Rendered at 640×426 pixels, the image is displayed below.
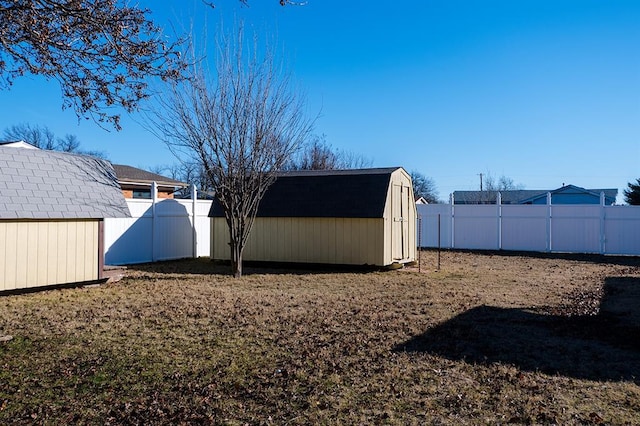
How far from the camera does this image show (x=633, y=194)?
33.6 m

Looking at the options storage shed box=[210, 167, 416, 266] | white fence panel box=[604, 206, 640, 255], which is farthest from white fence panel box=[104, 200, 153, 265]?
white fence panel box=[604, 206, 640, 255]

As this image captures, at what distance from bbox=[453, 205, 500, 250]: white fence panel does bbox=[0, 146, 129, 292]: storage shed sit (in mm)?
13156

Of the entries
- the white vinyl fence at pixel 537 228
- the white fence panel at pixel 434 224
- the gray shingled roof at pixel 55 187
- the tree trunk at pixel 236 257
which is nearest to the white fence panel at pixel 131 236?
the gray shingled roof at pixel 55 187

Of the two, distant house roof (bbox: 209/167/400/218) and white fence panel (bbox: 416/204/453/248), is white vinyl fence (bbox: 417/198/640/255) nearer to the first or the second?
white fence panel (bbox: 416/204/453/248)

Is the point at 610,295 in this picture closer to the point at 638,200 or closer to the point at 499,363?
the point at 499,363

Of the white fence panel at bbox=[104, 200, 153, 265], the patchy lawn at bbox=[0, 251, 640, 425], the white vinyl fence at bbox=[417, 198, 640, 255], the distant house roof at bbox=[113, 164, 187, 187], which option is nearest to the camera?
the patchy lawn at bbox=[0, 251, 640, 425]

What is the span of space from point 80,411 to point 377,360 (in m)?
2.72

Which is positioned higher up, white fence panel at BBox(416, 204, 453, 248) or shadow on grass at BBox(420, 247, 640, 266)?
white fence panel at BBox(416, 204, 453, 248)

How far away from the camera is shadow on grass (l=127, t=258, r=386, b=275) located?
1298 cm

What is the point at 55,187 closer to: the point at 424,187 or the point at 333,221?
the point at 333,221

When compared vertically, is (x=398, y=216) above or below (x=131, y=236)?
above

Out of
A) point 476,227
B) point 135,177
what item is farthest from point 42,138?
point 476,227

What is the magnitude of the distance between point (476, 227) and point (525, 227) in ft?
5.81

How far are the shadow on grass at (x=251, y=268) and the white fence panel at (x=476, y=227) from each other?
774cm
